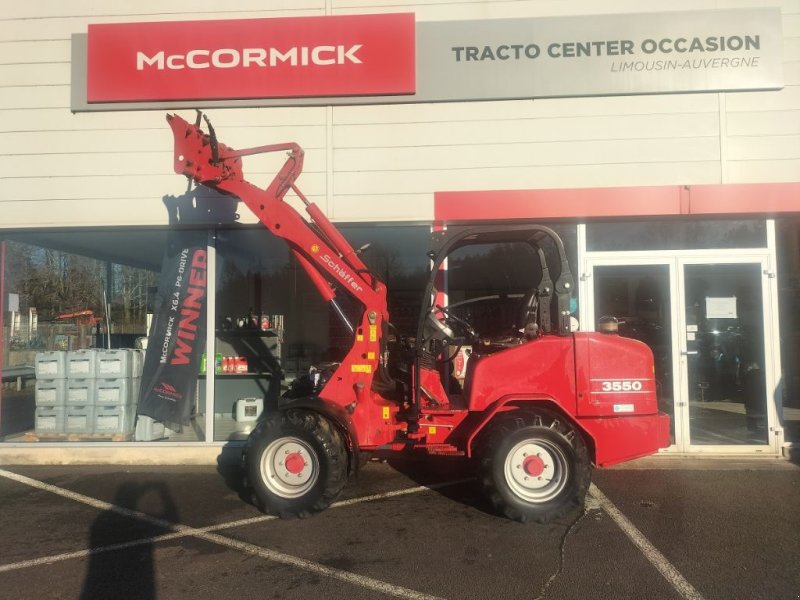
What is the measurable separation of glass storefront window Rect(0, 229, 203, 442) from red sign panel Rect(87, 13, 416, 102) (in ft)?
6.06

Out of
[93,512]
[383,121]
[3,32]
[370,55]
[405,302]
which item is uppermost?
[3,32]

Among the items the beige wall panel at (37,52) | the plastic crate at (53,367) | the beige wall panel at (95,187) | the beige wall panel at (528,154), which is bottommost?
the plastic crate at (53,367)

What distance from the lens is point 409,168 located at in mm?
6836

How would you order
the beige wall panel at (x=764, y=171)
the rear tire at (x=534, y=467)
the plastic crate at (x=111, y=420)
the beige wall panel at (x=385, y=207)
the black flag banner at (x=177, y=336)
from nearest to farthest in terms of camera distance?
1. the rear tire at (x=534, y=467)
2. the beige wall panel at (x=764, y=171)
3. the beige wall panel at (x=385, y=207)
4. the black flag banner at (x=177, y=336)
5. the plastic crate at (x=111, y=420)

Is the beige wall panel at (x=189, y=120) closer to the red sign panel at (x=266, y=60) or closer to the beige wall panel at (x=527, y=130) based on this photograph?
the red sign panel at (x=266, y=60)

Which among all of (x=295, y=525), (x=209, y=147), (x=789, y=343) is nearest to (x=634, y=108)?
(x=789, y=343)

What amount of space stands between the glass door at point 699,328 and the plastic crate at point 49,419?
A: 6.49m

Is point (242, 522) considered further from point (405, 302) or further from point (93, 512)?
point (405, 302)

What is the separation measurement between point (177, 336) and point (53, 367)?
5.43 ft

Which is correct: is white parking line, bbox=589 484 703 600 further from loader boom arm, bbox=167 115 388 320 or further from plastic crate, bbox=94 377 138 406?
plastic crate, bbox=94 377 138 406

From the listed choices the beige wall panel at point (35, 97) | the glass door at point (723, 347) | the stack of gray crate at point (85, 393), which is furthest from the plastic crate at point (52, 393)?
the glass door at point (723, 347)

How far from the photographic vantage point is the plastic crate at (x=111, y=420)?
23.0ft

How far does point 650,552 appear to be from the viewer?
13.3 ft

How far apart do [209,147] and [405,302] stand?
2.80 metres
